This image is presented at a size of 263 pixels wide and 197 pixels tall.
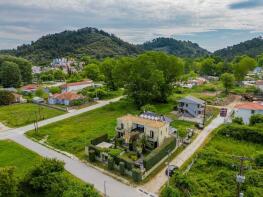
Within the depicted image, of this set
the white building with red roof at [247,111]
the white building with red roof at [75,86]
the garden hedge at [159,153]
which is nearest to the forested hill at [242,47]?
the white building with red roof at [75,86]

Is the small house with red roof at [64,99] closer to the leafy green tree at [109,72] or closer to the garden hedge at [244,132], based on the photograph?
the leafy green tree at [109,72]

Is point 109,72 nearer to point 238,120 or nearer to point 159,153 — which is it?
point 238,120

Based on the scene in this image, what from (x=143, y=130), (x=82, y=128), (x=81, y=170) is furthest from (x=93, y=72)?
(x=81, y=170)

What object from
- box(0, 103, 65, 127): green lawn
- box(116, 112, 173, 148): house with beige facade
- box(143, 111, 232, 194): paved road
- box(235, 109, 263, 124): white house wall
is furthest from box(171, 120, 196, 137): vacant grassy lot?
box(0, 103, 65, 127): green lawn

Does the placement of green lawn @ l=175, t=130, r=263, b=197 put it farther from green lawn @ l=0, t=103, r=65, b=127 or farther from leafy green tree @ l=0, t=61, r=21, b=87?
leafy green tree @ l=0, t=61, r=21, b=87

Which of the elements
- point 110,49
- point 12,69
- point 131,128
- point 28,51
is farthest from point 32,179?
point 28,51
